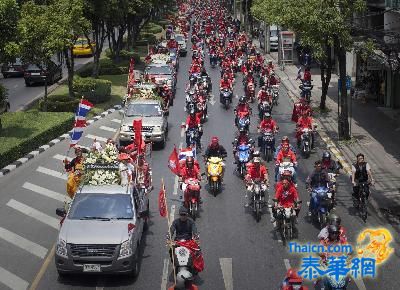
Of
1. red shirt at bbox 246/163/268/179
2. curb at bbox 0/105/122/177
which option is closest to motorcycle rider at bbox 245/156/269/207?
red shirt at bbox 246/163/268/179

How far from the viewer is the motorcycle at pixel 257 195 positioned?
1814cm

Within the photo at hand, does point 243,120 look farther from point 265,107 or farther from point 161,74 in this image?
point 161,74

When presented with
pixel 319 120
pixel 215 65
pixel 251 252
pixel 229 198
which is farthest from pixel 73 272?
pixel 215 65

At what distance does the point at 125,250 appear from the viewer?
1359 cm

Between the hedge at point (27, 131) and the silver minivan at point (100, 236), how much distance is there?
1018 cm

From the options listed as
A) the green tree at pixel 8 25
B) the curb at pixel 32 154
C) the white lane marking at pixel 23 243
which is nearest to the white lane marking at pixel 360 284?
the white lane marking at pixel 23 243

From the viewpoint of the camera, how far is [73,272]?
13.6 metres

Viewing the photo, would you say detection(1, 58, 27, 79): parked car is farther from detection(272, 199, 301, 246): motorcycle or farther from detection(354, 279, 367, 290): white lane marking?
detection(354, 279, 367, 290): white lane marking

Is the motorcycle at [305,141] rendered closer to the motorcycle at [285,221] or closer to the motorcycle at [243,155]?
the motorcycle at [243,155]

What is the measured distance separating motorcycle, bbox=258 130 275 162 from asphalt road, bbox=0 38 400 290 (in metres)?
1.16

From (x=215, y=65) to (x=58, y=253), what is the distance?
44.3 metres

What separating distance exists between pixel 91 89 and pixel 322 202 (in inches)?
930

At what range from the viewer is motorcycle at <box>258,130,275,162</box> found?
24.5 metres

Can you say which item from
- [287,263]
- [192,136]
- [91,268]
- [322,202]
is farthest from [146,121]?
[91,268]
